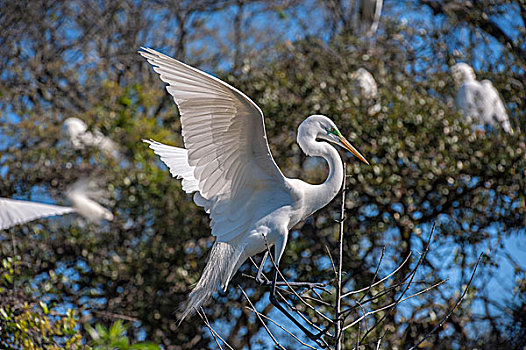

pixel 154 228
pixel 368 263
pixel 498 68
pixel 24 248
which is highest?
pixel 498 68

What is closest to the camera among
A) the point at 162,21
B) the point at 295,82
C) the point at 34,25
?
the point at 295,82

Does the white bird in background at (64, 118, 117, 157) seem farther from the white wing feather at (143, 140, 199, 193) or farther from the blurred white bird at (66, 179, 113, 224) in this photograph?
the white wing feather at (143, 140, 199, 193)

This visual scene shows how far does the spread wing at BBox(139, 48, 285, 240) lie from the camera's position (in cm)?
203

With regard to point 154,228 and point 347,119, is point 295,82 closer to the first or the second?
point 347,119

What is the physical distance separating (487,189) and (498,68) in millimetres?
1546

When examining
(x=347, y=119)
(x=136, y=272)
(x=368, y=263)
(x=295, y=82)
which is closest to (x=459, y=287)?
(x=368, y=263)

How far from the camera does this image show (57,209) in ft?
12.5

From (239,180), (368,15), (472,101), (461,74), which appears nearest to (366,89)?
(472,101)

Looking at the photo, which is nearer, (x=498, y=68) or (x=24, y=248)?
(x=24, y=248)

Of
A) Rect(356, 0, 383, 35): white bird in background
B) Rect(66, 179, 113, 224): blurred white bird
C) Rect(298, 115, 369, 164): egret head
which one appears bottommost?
Rect(66, 179, 113, 224): blurred white bird

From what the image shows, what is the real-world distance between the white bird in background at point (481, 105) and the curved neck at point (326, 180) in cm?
244

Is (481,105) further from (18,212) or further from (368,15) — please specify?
(18,212)

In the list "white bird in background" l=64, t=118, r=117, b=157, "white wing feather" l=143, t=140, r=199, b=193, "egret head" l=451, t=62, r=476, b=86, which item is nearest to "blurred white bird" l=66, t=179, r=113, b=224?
"white bird in background" l=64, t=118, r=117, b=157

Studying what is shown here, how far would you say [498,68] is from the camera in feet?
17.9
